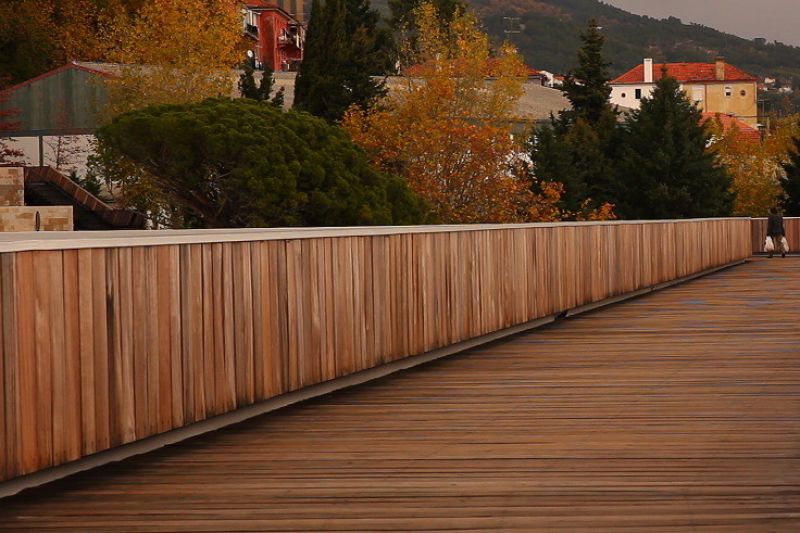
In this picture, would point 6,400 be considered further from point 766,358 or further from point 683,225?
point 683,225

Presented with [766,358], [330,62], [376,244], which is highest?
[330,62]

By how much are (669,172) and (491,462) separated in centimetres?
5375

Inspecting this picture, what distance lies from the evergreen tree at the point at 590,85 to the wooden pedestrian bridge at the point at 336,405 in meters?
61.4

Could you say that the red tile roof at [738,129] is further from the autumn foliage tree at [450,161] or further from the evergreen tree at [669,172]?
the autumn foliage tree at [450,161]

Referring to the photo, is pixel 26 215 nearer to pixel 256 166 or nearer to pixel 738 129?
pixel 256 166

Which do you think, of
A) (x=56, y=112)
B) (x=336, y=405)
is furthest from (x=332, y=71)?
(x=336, y=405)

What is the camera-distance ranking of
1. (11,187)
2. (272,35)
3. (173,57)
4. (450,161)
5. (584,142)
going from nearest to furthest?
(11,187), (450,161), (173,57), (584,142), (272,35)

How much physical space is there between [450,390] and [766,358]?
3432 millimetres

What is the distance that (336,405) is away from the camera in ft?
32.7

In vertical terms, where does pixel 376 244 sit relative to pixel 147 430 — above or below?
above

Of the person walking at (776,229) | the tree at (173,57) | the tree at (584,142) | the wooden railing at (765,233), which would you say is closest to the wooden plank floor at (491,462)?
the tree at (584,142)

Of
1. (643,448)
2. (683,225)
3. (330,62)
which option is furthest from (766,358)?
(330,62)

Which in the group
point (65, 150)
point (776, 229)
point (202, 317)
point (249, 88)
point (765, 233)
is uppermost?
point (249, 88)

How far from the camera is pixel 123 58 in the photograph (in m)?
59.0
